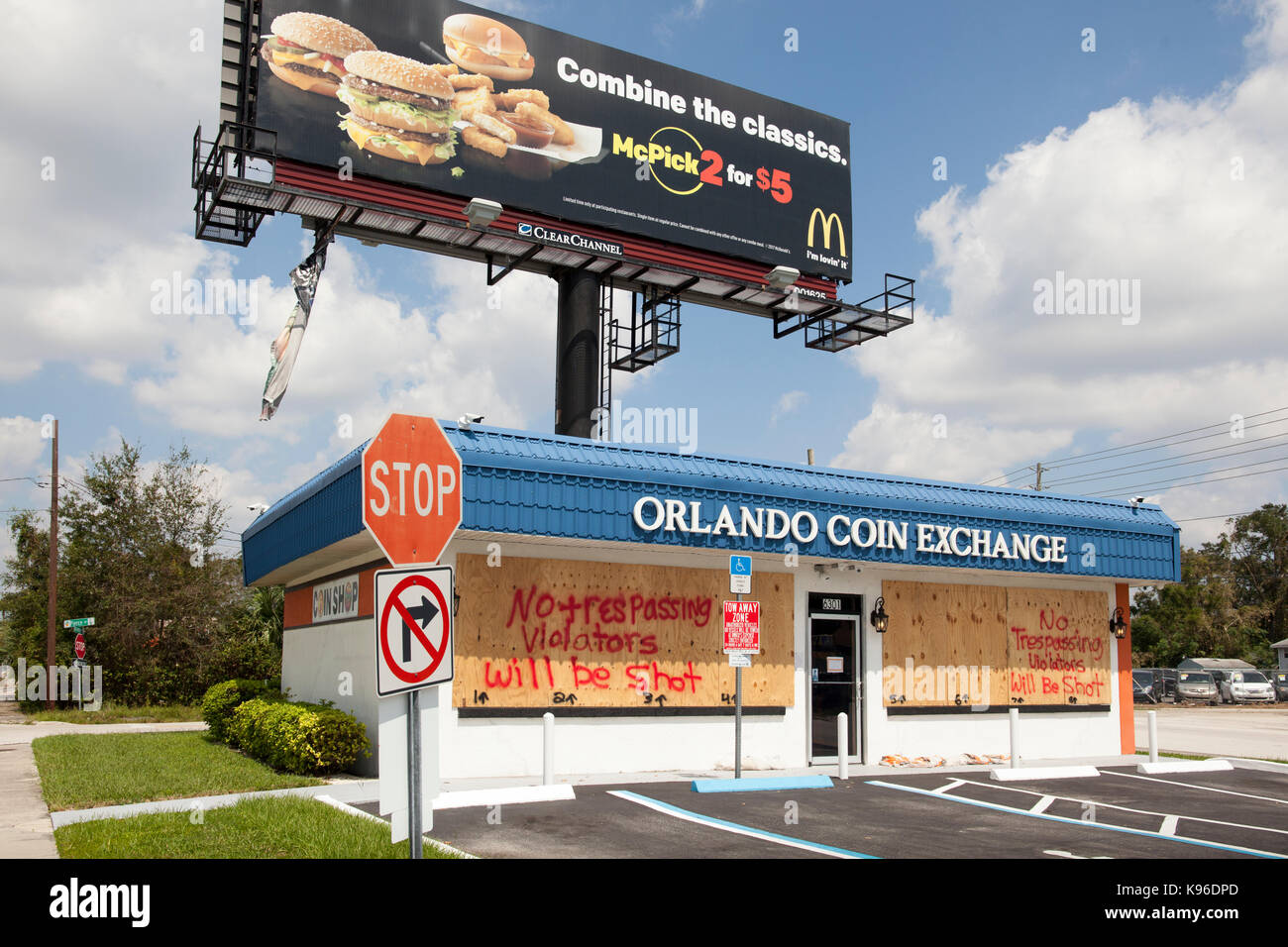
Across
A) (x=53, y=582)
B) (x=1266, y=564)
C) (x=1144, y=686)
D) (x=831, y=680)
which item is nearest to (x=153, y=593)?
(x=53, y=582)

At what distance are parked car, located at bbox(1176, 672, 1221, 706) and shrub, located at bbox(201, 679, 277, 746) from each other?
43.3 meters

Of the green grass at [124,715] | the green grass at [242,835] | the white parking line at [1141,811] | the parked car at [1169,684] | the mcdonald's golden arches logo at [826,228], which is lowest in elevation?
the parked car at [1169,684]

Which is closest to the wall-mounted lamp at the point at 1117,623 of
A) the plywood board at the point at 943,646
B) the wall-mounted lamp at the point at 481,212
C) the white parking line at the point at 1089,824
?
the plywood board at the point at 943,646

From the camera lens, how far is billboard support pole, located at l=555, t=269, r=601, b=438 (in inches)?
864

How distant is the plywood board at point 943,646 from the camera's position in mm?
18094

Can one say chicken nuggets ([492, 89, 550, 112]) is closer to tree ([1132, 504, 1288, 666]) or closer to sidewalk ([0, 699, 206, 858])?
sidewalk ([0, 699, 206, 858])

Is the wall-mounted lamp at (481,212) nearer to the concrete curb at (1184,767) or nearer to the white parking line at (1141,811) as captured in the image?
the white parking line at (1141,811)

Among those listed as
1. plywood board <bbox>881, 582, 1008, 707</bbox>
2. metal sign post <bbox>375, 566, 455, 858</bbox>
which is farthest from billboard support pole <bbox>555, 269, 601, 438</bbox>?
metal sign post <bbox>375, 566, 455, 858</bbox>

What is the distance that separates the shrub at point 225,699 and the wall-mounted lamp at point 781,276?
44.9 ft

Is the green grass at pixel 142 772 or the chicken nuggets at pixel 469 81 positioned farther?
the chicken nuggets at pixel 469 81

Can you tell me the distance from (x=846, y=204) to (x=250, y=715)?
17470 mm

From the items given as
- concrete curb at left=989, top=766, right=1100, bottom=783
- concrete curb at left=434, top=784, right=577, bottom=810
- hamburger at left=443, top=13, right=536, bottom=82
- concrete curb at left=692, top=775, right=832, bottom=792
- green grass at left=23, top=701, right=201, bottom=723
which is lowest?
green grass at left=23, top=701, right=201, bottom=723
